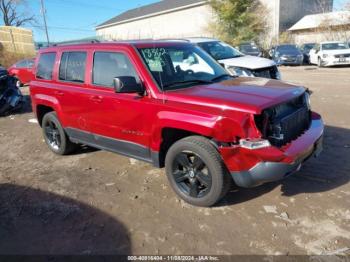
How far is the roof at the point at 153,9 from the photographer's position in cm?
4647

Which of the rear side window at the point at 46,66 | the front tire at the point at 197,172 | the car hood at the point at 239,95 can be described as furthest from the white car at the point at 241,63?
the front tire at the point at 197,172

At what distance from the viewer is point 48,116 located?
638 centimetres

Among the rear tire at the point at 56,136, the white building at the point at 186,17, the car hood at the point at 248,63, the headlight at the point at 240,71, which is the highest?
the white building at the point at 186,17

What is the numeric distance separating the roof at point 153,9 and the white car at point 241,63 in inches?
1311

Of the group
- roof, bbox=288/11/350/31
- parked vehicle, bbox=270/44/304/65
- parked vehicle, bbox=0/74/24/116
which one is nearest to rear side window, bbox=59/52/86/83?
parked vehicle, bbox=0/74/24/116

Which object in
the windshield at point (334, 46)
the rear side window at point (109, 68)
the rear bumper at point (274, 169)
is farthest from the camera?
the windshield at point (334, 46)

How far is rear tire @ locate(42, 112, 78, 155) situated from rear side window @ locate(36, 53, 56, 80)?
68cm

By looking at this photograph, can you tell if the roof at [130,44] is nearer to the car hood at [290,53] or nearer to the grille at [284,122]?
the grille at [284,122]

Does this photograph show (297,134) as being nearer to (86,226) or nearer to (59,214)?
(86,226)

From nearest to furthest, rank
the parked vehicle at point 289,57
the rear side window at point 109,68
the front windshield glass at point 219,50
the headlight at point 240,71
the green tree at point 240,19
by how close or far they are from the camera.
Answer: the rear side window at point 109,68 → the headlight at point 240,71 → the front windshield glass at point 219,50 → the parked vehicle at point 289,57 → the green tree at point 240,19

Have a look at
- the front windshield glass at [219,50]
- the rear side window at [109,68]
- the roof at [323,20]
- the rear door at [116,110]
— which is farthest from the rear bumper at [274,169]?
the roof at [323,20]

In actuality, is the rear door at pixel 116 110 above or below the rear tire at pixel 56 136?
above

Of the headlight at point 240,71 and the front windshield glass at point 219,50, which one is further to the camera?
the front windshield glass at point 219,50

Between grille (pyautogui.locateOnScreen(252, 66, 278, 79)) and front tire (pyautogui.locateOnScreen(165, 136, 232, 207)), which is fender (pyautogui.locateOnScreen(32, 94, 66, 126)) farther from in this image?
grille (pyautogui.locateOnScreen(252, 66, 278, 79))
